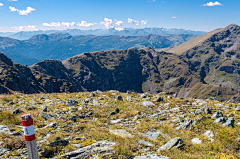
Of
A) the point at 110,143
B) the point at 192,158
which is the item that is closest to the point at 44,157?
the point at 110,143

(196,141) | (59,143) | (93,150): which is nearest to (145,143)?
(93,150)

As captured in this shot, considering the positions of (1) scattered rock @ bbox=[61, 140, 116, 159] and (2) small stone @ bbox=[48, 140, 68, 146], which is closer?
(1) scattered rock @ bbox=[61, 140, 116, 159]

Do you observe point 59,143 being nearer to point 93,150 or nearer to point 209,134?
point 93,150

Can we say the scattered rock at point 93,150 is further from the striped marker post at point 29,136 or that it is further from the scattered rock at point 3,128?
the scattered rock at point 3,128

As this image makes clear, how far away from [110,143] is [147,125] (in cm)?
506

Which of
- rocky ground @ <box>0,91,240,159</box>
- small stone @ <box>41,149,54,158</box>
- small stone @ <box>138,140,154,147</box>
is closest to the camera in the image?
small stone @ <box>41,149,54,158</box>

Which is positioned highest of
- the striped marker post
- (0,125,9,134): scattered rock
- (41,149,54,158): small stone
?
the striped marker post

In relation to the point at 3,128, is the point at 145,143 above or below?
below

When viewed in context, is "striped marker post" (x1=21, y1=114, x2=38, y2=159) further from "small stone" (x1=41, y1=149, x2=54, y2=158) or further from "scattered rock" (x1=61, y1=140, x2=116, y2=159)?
"scattered rock" (x1=61, y1=140, x2=116, y2=159)

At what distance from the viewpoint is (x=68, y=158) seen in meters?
7.20

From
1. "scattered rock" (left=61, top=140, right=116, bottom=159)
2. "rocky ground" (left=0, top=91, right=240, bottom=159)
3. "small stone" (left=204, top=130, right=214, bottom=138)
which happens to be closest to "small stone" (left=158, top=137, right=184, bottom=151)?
"rocky ground" (left=0, top=91, right=240, bottom=159)

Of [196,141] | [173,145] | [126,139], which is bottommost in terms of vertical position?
[196,141]

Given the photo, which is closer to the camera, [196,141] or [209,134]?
[196,141]

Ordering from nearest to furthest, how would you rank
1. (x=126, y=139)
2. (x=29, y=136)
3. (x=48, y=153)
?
(x=29, y=136) → (x=48, y=153) → (x=126, y=139)
